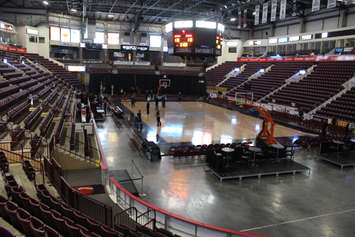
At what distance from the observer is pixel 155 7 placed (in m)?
33.6

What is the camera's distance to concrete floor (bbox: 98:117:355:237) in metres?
8.38

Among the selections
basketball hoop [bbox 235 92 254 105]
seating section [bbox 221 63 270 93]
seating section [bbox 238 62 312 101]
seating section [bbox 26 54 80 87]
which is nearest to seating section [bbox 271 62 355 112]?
seating section [bbox 238 62 312 101]

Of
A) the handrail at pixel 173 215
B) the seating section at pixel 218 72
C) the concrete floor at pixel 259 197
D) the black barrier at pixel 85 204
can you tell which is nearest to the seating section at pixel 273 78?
the seating section at pixel 218 72

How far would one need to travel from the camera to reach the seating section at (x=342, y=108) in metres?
21.7

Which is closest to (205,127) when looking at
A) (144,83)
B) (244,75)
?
(244,75)

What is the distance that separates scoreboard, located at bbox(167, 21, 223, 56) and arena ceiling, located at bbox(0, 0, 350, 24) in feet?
45.4

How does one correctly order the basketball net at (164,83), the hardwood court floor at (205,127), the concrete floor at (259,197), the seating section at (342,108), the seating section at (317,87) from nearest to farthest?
the concrete floor at (259,197)
the hardwood court floor at (205,127)
the seating section at (342,108)
the seating section at (317,87)
the basketball net at (164,83)

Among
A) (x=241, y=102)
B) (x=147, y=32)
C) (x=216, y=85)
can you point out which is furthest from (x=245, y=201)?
(x=147, y=32)

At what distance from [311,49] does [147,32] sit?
2313 cm

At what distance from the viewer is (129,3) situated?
33.9 meters

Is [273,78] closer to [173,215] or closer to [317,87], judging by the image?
[317,87]

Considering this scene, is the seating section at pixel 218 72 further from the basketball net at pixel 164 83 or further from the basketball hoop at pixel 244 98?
the basketball hoop at pixel 244 98

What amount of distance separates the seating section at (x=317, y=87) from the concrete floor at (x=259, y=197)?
13.3m

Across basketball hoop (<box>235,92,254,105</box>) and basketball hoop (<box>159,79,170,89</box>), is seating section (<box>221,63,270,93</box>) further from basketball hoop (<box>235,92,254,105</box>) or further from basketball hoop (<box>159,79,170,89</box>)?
basketball hoop (<box>159,79,170,89</box>)
